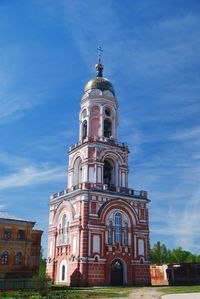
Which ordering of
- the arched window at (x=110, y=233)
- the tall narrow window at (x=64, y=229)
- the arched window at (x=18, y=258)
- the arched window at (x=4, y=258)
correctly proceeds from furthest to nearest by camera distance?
the tall narrow window at (x=64, y=229)
the arched window at (x=110, y=233)
the arched window at (x=18, y=258)
the arched window at (x=4, y=258)

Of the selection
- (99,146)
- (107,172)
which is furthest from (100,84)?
(107,172)

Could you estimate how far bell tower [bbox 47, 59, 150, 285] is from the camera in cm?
4025

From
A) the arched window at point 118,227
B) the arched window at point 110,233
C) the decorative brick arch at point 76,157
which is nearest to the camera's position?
the arched window at point 110,233

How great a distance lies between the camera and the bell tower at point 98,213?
4025 cm

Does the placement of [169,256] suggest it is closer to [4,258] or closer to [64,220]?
[64,220]

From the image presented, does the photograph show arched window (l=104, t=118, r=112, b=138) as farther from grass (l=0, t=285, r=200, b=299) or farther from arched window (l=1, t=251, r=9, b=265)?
grass (l=0, t=285, r=200, b=299)

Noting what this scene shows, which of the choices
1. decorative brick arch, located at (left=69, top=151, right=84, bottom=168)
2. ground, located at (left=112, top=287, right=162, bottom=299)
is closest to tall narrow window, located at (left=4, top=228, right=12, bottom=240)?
decorative brick arch, located at (left=69, top=151, right=84, bottom=168)

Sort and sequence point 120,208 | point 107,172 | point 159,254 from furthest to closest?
point 159,254
point 107,172
point 120,208

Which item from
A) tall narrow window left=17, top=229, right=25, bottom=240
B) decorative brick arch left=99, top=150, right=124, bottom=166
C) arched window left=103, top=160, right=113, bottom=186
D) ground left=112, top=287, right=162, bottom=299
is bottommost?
ground left=112, top=287, right=162, bottom=299

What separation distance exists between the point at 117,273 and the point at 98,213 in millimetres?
7120

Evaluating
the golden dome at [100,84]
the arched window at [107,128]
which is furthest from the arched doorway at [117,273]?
the golden dome at [100,84]

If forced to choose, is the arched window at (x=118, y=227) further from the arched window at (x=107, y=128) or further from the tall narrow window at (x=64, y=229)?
the arched window at (x=107, y=128)

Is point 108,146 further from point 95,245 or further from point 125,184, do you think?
point 95,245

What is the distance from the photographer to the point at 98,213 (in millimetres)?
41656
